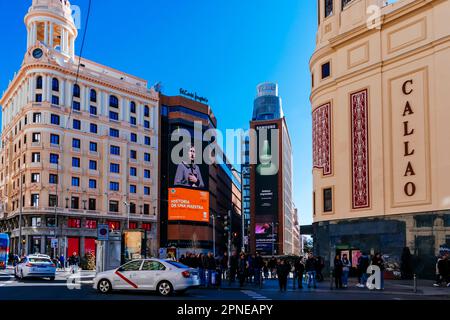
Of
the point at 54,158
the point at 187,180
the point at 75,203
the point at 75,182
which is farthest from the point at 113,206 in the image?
the point at 187,180

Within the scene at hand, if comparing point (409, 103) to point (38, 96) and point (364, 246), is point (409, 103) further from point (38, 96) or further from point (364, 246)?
point (38, 96)

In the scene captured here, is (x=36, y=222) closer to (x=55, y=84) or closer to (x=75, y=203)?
(x=75, y=203)

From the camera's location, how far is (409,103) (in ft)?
109

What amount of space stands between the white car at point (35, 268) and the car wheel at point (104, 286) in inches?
431

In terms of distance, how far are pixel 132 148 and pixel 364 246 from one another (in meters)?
61.5

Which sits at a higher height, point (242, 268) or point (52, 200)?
point (52, 200)

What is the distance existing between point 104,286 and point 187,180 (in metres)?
77.9

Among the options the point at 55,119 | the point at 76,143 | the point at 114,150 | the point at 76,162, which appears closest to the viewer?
the point at 55,119

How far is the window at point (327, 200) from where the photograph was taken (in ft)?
126

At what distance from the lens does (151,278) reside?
2083 centimetres

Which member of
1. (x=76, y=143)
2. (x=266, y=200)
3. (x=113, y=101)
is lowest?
(x=266, y=200)

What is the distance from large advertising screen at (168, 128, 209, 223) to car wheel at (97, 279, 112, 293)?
75.2m

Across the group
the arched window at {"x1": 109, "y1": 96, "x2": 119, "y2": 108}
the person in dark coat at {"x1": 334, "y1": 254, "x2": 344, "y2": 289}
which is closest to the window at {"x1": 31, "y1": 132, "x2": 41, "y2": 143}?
the arched window at {"x1": 109, "y1": 96, "x2": 119, "y2": 108}
